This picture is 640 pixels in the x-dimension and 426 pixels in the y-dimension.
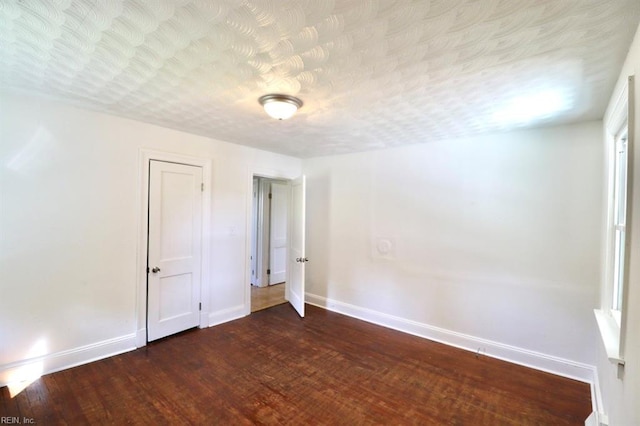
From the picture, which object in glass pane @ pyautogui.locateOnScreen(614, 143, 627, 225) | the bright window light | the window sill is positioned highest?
the bright window light

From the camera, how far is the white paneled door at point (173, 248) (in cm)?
313

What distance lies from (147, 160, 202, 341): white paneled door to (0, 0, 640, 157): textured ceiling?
2.83 feet

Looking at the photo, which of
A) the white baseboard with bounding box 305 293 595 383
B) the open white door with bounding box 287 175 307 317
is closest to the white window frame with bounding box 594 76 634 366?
the white baseboard with bounding box 305 293 595 383

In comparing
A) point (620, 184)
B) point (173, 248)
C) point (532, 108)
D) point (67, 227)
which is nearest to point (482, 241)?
point (620, 184)

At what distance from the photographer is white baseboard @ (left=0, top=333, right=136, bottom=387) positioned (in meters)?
2.33

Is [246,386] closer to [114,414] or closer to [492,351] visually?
[114,414]

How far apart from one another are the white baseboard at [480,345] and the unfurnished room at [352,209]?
0.02 meters

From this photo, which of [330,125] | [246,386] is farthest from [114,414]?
[330,125]

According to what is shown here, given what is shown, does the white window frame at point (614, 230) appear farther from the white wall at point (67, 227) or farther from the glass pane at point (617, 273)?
the white wall at point (67, 227)

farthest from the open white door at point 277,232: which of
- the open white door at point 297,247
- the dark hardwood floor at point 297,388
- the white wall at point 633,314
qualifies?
the white wall at point 633,314

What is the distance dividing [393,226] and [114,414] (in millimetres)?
3333

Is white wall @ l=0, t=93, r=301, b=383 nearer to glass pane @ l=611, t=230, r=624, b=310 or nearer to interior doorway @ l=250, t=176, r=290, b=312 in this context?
interior doorway @ l=250, t=176, r=290, b=312

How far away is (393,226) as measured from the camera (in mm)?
3807

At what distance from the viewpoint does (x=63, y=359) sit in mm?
2561
